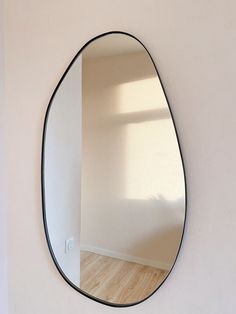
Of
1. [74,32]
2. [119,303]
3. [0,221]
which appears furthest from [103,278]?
[74,32]

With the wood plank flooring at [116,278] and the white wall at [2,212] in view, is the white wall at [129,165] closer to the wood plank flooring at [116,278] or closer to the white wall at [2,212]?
the wood plank flooring at [116,278]

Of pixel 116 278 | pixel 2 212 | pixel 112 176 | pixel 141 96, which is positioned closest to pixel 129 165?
pixel 112 176

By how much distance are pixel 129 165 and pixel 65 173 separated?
30 centimetres

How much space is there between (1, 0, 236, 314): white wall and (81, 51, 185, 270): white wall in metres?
0.05

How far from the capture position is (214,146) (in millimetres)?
826

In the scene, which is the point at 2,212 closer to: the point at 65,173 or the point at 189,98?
the point at 65,173

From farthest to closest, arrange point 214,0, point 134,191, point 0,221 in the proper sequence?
point 0,221 < point 134,191 < point 214,0

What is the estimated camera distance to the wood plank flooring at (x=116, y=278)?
0.93 metres

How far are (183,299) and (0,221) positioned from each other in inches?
34.0

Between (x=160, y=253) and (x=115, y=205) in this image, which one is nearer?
(x=160, y=253)

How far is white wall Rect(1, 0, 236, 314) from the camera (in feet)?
2.66

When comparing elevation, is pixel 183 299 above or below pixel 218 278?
below

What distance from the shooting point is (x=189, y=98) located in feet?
2.79

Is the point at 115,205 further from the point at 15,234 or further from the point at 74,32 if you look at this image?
the point at 74,32
